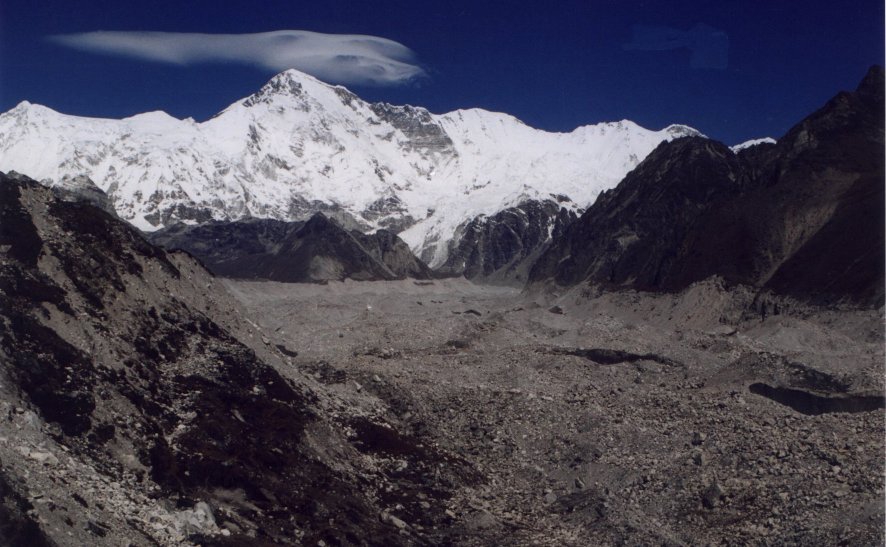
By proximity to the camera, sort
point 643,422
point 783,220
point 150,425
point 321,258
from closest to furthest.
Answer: point 150,425
point 643,422
point 783,220
point 321,258

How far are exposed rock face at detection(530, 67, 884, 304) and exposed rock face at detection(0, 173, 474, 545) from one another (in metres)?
47.7

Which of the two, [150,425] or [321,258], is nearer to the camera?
[150,425]

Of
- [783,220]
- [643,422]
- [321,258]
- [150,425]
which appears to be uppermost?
[783,220]

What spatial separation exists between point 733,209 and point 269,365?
7006 cm

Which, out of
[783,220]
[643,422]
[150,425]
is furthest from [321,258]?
[150,425]

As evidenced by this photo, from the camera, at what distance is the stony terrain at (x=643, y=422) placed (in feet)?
82.3

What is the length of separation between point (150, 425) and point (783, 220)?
72254 millimetres

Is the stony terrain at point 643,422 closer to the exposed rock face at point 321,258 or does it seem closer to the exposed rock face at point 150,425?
the exposed rock face at point 150,425

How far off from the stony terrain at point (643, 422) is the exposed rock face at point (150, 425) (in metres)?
2.85

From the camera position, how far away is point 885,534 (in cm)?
2141

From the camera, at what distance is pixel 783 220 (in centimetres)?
8494

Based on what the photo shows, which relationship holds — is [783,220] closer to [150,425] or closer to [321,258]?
[150,425]

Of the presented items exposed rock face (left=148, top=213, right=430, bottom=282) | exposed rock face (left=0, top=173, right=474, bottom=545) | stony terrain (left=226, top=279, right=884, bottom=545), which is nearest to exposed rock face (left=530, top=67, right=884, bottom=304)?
stony terrain (left=226, top=279, right=884, bottom=545)

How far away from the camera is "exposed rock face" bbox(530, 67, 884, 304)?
73.1 metres
